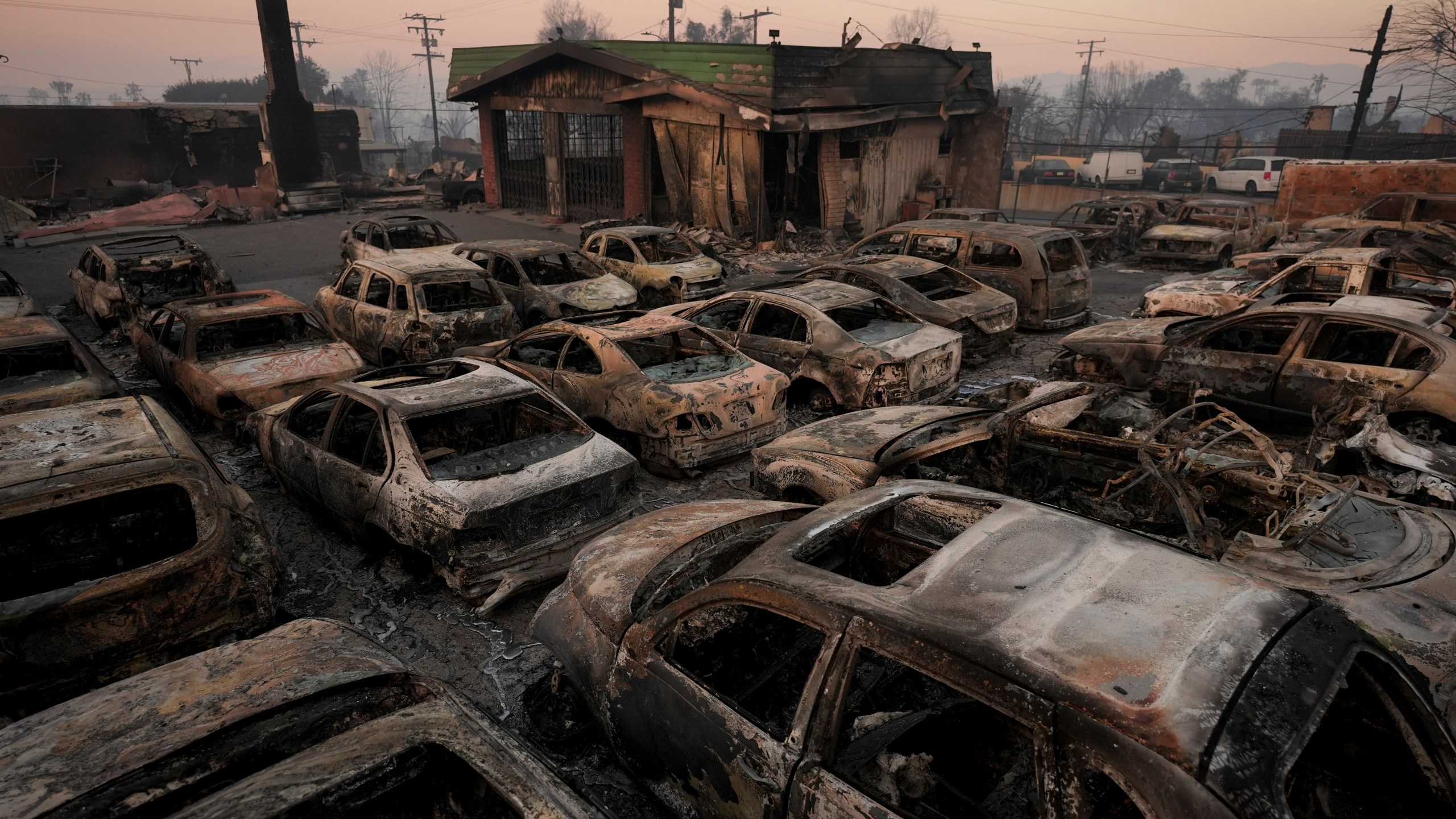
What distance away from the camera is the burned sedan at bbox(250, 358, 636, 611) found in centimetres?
493

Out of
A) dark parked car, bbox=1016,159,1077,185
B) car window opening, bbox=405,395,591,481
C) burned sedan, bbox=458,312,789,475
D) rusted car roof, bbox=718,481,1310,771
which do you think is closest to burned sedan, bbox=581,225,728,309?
burned sedan, bbox=458,312,789,475

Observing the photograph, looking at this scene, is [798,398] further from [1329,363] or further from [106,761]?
[106,761]

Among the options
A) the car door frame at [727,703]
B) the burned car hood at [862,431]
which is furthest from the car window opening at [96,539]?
the burned car hood at [862,431]

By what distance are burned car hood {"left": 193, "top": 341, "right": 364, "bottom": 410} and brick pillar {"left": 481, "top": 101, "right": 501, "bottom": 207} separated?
18607 mm

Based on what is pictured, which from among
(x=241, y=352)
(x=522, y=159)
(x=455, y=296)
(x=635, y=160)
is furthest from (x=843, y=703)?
(x=522, y=159)

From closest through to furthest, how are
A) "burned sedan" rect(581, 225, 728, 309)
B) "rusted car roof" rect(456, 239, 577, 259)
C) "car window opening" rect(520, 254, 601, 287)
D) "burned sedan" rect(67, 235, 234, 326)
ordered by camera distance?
"burned sedan" rect(67, 235, 234, 326) < "rusted car roof" rect(456, 239, 577, 259) < "car window opening" rect(520, 254, 601, 287) < "burned sedan" rect(581, 225, 728, 309)

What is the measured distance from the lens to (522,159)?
2523 cm

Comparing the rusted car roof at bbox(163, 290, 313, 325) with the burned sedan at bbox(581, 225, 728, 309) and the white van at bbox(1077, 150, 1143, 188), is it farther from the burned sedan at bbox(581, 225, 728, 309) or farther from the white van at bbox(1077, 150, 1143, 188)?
the white van at bbox(1077, 150, 1143, 188)

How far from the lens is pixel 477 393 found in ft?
18.2

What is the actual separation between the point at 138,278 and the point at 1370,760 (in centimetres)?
1509

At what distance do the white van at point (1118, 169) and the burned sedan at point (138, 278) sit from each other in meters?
29.3

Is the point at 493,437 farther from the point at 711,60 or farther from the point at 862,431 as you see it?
the point at 711,60

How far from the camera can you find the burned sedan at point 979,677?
6.83ft

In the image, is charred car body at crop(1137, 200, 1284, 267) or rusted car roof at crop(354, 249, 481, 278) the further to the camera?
charred car body at crop(1137, 200, 1284, 267)
